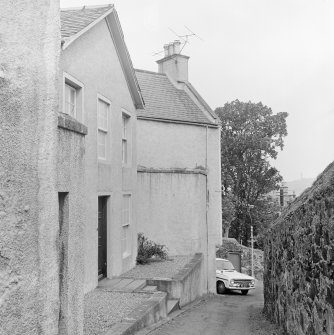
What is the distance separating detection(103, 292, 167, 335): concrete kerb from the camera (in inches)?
288

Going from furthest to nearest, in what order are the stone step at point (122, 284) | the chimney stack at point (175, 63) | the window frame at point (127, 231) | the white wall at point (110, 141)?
the chimney stack at point (175, 63)
the window frame at point (127, 231)
the stone step at point (122, 284)
the white wall at point (110, 141)

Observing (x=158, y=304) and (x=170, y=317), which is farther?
(x=170, y=317)

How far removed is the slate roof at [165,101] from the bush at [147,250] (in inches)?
281

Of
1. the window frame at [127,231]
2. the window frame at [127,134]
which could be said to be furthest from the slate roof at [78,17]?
the window frame at [127,231]

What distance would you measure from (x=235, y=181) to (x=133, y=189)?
30.9 meters

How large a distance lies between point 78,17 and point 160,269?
8.01 meters

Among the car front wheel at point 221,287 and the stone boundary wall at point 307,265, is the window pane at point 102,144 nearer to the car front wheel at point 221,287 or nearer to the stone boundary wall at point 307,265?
the stone boundary wall at point 307,265

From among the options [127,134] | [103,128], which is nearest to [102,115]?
[103,128]

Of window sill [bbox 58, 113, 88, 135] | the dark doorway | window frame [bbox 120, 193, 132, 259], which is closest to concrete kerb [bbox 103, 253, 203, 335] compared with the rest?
the dark doorway

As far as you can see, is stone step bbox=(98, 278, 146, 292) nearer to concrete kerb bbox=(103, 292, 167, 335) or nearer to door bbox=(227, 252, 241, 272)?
concrete kerb bbox=(103, 292, 167, 335)

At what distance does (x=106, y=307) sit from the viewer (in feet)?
29.0

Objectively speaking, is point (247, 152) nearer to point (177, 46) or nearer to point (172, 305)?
point (177, 46)

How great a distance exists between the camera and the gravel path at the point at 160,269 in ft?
42.4

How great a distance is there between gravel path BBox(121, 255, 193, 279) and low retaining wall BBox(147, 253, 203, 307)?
0.90 ft
